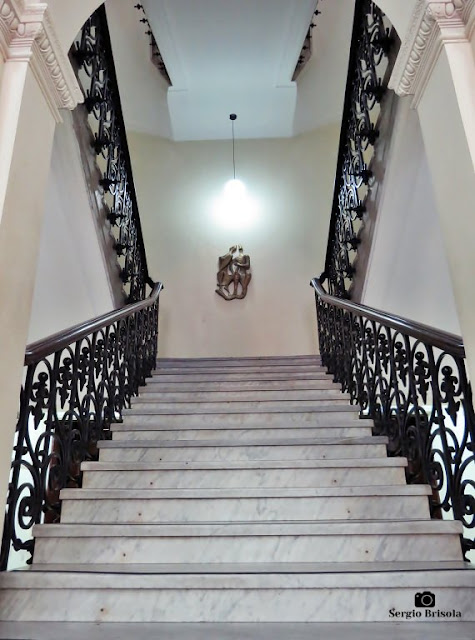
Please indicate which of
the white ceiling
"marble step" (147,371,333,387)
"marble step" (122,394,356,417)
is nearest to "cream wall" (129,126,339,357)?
the white ceiling

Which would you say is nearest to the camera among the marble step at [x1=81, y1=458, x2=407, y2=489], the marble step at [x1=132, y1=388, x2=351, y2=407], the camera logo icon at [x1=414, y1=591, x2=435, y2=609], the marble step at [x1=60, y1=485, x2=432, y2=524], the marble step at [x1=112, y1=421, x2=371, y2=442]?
the camera logo icon at [x1=414, y1=591, x2=435, y2=609]

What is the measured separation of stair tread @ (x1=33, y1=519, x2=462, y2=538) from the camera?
6.41 feet

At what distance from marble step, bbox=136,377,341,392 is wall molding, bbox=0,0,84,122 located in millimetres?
2448

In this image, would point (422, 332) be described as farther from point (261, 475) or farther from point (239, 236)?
point (239, 236)

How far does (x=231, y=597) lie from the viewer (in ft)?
5.43

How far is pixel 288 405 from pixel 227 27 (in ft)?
14.9

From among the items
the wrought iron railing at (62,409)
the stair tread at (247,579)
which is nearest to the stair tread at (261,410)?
the wrought iron railing at (62,409)

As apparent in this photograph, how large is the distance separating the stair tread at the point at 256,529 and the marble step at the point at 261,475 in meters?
0.37

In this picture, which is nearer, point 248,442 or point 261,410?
point 248,442

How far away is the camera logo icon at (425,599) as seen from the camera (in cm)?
161

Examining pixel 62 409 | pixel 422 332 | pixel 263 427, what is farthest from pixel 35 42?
pixel 263 427

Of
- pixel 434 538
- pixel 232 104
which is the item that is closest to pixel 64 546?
pixel 434 538

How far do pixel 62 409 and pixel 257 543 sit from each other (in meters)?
1.32

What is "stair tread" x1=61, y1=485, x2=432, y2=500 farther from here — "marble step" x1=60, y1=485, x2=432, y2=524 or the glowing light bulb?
the glowing light bulb
